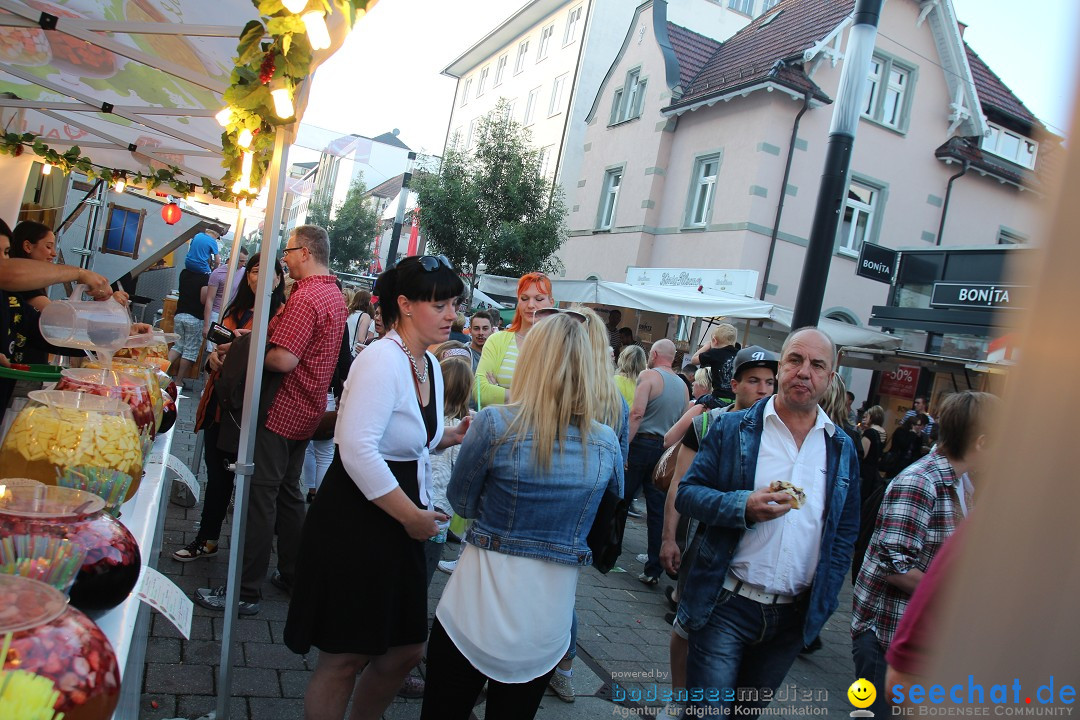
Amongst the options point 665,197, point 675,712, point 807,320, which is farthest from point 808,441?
point 665,197

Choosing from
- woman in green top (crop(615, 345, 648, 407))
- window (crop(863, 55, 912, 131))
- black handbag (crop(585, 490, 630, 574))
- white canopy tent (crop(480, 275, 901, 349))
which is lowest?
black handbag (crop(585, 490, 630, 574))

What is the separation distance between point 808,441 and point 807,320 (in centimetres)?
331

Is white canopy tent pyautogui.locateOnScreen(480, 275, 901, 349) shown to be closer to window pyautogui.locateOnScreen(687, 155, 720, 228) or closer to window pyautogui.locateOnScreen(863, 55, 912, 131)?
window pyautogui.locateOnScreen(687, 155, 720, 228)

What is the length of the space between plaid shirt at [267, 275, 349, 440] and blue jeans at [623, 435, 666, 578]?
2.99 m

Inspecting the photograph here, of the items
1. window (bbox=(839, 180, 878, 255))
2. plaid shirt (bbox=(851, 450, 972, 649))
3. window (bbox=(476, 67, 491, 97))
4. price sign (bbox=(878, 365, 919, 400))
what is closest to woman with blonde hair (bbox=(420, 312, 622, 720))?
plaid shirt (bbox=(851, 450, 972, 649))

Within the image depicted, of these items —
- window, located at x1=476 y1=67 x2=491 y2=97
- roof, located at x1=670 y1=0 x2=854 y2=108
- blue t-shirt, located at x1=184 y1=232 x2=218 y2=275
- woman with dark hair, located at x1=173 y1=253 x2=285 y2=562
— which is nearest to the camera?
woman with dark hair, located at x1=173 y1=253 x2=285 y2=562

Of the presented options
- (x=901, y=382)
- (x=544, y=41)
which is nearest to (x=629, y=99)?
(x=544, y=41)

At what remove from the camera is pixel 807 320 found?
611 centimetres

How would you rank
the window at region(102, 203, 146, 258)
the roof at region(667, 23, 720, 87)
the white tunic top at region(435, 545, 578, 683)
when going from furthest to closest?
the roof at region(667, 23, 720, 87)
the window at region(102, 203, 146, 258)
the white tunic top at region(435, 545, 578, 683)

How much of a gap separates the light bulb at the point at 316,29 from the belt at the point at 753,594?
96.7 inches

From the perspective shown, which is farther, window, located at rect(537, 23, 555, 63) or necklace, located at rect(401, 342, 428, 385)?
window, located at rect(537, 23, 555, 63)

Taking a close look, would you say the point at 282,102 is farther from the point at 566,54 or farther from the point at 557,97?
the point at 566,54

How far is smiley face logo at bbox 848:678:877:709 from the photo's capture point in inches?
117

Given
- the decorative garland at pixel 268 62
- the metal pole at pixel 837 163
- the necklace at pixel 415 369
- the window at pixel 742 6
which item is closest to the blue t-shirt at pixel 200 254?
the decorative garland at pixel 268 62
